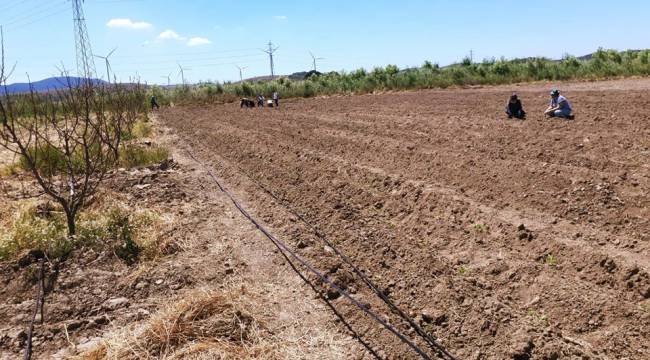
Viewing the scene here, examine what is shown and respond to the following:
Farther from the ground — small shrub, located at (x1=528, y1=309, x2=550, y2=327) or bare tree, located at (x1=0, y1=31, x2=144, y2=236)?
bare tree, located at (x1=0, y1=31, x2=144, y2=236)

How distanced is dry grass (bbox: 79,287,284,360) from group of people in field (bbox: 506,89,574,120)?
32.2ft

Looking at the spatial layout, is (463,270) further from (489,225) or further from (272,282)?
(272,282)

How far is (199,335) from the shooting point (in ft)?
12.1

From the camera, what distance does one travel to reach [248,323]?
388 cm

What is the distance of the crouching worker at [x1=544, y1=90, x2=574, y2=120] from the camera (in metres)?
11.2

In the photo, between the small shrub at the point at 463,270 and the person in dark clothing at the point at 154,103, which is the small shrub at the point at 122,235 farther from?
the person in dark clothing at the point at 154,103

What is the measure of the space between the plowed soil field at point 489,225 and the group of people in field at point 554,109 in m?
0.35

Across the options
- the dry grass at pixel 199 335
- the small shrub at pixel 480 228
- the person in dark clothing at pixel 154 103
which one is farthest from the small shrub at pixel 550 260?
the person in dark clothing at pixel 154 103

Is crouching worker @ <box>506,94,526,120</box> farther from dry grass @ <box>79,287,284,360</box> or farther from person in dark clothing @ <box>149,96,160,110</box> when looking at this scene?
person in dark clothing @ <box>149,96,160,110</box>

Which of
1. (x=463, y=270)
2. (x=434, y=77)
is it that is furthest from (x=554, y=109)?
(x=434, y=77)

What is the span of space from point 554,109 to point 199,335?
1060 cm

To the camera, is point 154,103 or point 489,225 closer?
point 489,225

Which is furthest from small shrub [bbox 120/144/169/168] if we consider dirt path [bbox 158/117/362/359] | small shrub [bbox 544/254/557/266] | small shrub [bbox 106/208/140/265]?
small shrub [bbox 544/254/557/266]

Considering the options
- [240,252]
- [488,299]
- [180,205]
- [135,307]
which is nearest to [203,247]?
[240,252]
